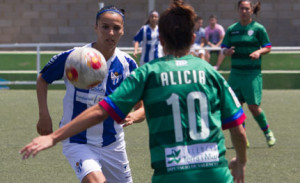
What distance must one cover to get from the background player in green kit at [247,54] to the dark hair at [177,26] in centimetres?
572

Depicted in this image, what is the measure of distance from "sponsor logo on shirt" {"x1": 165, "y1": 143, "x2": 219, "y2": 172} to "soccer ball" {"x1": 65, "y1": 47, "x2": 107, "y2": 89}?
1.11m

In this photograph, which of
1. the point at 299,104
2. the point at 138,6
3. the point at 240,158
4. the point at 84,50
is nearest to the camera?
the point at 240,158

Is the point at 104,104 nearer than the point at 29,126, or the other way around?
the point at 104,104

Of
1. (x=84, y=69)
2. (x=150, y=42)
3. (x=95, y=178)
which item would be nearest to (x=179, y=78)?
(x=84, y=69)

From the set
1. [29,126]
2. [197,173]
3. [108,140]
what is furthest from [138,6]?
[197,173]

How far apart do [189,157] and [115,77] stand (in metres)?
1.72

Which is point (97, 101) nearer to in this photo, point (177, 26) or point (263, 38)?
point (177, 26)

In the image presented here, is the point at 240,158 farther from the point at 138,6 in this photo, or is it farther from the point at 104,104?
the point at 138,6

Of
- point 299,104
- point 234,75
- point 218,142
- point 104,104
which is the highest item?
point 104,104

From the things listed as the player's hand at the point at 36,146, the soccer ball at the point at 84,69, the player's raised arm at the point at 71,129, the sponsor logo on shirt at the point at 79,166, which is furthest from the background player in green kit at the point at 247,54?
the player's hand at the point at 36,146

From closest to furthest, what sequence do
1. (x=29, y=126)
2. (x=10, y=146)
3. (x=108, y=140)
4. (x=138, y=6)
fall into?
(x=108, y=140)
(x=10, y=146)
(x=29, y=126)
(x=138, y=6)

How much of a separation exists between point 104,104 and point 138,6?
68.9ft

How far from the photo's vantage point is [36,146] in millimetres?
3279

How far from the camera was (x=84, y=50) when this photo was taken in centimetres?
462
